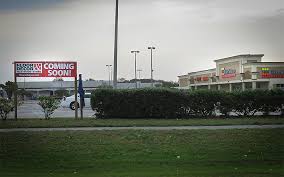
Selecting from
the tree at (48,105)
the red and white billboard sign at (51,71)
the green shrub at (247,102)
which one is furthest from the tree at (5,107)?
the green shrub at (247,102)

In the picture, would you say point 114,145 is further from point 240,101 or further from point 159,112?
point 240,101

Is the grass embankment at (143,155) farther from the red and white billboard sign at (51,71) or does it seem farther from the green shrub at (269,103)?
the green shrub at (269,103)

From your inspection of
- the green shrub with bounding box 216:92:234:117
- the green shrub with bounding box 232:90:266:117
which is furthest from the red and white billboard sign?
the green shrub with bounding box 232:90:266:117

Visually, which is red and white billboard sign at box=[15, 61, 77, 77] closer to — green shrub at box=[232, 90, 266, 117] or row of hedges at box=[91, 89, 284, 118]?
row of hedges at box=[91, 89, 284, 118]

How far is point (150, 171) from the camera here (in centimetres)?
535

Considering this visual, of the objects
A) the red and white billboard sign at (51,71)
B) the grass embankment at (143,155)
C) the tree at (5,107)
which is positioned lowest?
the grass embankment at (143,155)

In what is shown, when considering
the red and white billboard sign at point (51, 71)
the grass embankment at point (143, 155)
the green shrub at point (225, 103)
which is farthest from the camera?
the green shrub at point (225, 103)

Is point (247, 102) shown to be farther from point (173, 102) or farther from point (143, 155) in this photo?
point (143, 155)

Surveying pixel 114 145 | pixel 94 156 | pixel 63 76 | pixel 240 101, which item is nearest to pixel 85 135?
pixel 114 145

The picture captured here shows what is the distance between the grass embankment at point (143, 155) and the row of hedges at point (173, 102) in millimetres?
5077

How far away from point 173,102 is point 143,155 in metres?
6.81

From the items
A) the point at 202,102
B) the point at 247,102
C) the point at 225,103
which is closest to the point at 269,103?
the point at 247,102

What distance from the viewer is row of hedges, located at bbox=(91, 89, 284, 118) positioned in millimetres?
12906

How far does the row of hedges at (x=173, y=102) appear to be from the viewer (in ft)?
42.3
